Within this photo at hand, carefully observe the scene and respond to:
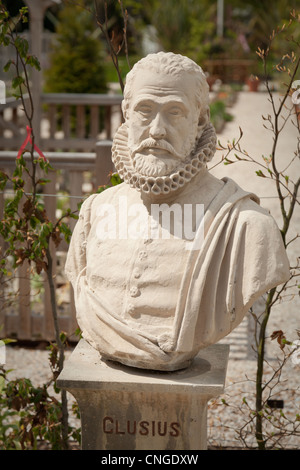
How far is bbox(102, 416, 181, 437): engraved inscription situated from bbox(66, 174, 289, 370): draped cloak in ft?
0.82

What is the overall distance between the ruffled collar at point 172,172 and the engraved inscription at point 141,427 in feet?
3.08

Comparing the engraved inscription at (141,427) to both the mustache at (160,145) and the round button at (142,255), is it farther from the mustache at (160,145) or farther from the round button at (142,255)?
the mustache at (160,145)

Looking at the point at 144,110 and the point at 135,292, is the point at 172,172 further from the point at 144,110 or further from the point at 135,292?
the point at 135,292

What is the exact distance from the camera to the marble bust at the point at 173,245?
299 cm

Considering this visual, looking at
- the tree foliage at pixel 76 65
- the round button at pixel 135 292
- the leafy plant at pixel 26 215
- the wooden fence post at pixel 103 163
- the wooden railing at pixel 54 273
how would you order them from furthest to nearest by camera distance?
1. the tree foliage at pixel 76 65
2. the wooden railing at pixel 54 273
3. the wooden fence post at pixel 103 163
4. the leafy plant at pixel 26 215
5. the round button at pixel 135 292

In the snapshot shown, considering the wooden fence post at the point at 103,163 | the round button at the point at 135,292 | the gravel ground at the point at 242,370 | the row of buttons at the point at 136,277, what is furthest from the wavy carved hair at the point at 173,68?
→ the wooden fence post at the point at 103,163

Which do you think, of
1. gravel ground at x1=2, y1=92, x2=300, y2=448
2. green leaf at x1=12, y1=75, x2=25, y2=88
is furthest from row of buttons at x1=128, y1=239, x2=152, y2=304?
green leaf at x1=12, y1=75, x2=25, y2=88

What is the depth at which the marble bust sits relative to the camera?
299 cm

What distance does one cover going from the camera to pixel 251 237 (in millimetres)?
3004

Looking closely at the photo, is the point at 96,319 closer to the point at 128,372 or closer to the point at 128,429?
the point at 128,372

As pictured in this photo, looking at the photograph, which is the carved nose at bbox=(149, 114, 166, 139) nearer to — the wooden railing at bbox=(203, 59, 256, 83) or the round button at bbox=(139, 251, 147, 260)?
the round button at bbox=(139, 251, 147, 260)

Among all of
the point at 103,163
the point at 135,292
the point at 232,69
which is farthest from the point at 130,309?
the point at 232,69

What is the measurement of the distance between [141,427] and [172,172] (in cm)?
104

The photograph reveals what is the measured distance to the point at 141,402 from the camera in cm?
316
